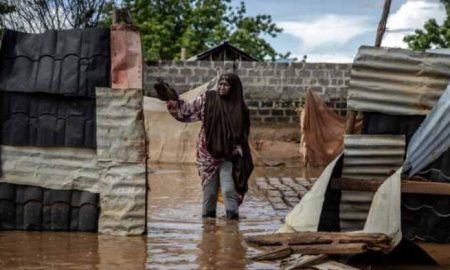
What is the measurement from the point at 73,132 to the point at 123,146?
0.50 m

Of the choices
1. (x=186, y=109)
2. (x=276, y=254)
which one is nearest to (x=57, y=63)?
(x=186, y=109)

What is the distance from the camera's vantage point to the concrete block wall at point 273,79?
22.5m

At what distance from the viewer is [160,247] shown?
25.2 ft

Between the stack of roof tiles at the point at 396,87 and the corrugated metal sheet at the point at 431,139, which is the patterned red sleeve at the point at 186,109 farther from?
the corrugated metal sheet at the point at 431,139

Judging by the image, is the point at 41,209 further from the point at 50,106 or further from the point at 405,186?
the point at 405,186

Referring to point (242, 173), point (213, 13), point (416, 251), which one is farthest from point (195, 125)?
point (213, 13)

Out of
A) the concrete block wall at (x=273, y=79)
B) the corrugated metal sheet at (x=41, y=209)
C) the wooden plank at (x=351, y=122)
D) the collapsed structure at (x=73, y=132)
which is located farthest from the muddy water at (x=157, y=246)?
the concrete block wall at (x=273, y=79)

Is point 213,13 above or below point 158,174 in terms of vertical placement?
above

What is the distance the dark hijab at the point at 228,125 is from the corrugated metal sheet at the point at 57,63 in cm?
168

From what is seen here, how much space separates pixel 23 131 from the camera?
8258 mm

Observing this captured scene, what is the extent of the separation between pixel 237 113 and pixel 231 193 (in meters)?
0.86

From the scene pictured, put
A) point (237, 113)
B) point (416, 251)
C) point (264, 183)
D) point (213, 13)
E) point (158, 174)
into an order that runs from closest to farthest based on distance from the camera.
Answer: point (416, 251), point (237, 113), point (264, 183), point (158, 174), point (213, 13)

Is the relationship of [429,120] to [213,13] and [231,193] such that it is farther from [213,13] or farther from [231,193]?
[213,13]

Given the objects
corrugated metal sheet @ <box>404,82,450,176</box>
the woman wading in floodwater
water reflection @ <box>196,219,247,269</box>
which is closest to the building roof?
the woman wading in floodwater
